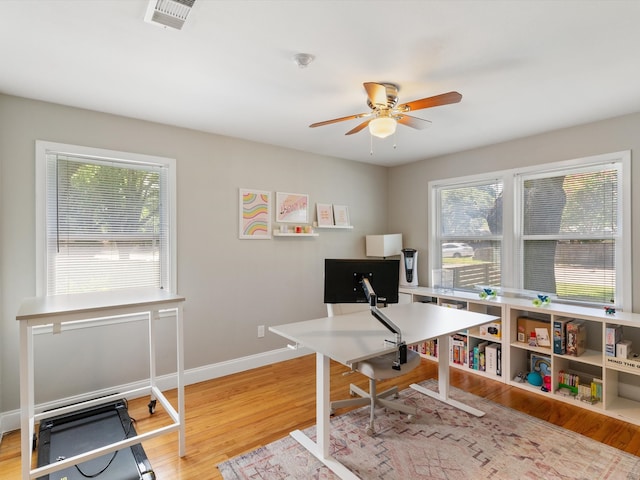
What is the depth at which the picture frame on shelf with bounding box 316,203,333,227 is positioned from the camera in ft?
13.6

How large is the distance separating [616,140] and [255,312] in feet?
12.4

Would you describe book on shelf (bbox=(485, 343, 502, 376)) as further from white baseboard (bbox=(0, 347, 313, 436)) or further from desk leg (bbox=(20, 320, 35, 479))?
desk leg (bbox=(20, 320, 35, 479))

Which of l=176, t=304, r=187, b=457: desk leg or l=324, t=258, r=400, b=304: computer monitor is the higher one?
l=324, t=258, r=400, b=304: computer monitor

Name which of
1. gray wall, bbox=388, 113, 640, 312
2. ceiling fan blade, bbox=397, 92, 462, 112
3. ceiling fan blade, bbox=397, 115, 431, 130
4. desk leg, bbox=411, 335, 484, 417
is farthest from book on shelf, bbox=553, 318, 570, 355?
ceiling fan blade, bbox=397, 92, 462, 112

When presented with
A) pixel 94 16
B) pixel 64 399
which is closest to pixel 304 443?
pixel 64 399

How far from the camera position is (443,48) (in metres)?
1.86

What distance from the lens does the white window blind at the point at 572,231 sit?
3.02 metres

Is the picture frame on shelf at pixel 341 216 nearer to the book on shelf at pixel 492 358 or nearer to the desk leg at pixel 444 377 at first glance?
the desk leg at pixel 444 377

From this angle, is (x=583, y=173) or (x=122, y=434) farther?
(x=583, y=173)

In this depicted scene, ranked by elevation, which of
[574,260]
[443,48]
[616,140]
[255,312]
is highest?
[443,48]

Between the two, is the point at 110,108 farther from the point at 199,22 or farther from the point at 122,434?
the point at 122,434

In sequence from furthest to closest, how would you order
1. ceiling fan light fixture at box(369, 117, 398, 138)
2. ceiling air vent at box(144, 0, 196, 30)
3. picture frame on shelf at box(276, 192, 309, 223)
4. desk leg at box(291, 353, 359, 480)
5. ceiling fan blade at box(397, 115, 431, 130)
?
picture frame on shelf at box(276, 192, 309, 223) → ceiling fan blade at box(397, 115, 431, 130) → ceiling fan light fixture at box(369, 117, 398, 138) → desk leg at box(291, 353, 359, 480) → ceiling air vent at box(144, 0, 196, 30)

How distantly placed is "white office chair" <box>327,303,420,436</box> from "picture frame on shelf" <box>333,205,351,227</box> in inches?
58.7

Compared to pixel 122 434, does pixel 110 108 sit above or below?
above
